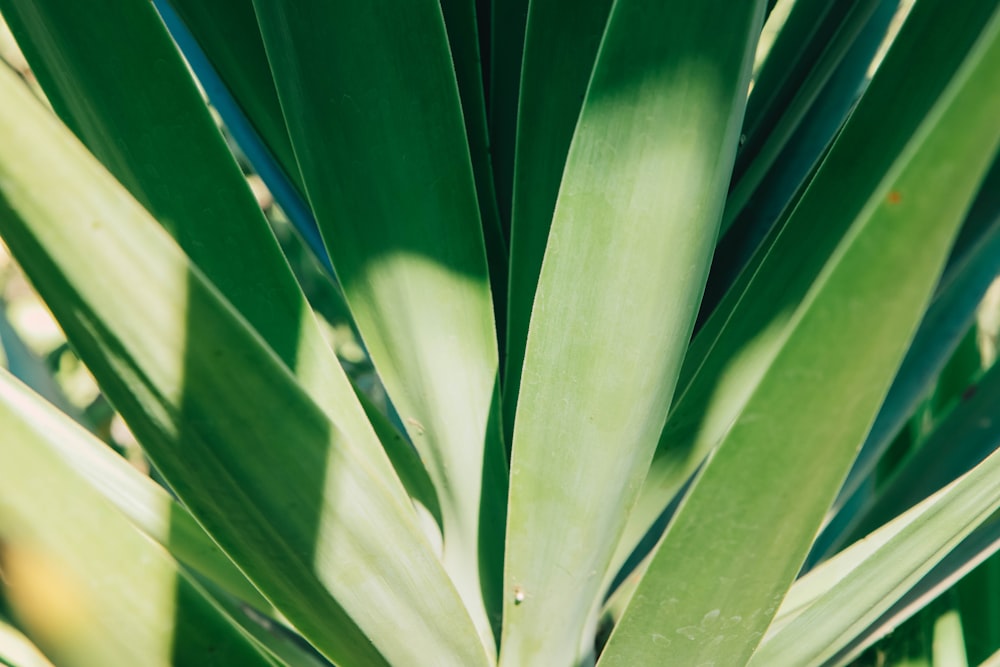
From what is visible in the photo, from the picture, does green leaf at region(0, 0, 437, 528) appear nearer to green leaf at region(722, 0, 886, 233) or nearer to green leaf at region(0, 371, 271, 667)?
green leaf at region(0, 371, 271, 667)

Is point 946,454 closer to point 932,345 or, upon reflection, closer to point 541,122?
point 932,345

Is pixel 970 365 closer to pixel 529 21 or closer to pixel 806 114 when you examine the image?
pixel 806 114

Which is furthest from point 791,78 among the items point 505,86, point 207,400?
point 207,400

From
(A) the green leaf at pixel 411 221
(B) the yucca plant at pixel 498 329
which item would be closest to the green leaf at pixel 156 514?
(B) the yucca plant at pixel 498 329

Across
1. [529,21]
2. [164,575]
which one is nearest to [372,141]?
[529,21]

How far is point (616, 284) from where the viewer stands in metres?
0.27

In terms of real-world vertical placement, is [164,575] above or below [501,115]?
below

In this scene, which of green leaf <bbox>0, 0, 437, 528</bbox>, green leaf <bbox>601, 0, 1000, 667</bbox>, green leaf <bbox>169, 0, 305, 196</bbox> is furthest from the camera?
green leaf <bbox>169, 0, 305, 196</bbox>

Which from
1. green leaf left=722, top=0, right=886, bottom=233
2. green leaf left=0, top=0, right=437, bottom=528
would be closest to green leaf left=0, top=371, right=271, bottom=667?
green leaf left=0, top=0, right=437, bottom=528

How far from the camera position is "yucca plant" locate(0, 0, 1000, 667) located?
8.4 inches

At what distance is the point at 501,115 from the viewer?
18.8 inches

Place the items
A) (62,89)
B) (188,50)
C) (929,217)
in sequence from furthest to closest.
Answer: (188,50), (62,89), (929,217)

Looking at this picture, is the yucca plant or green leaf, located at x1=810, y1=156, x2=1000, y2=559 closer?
the yucca plant

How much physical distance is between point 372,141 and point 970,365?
55 cm
